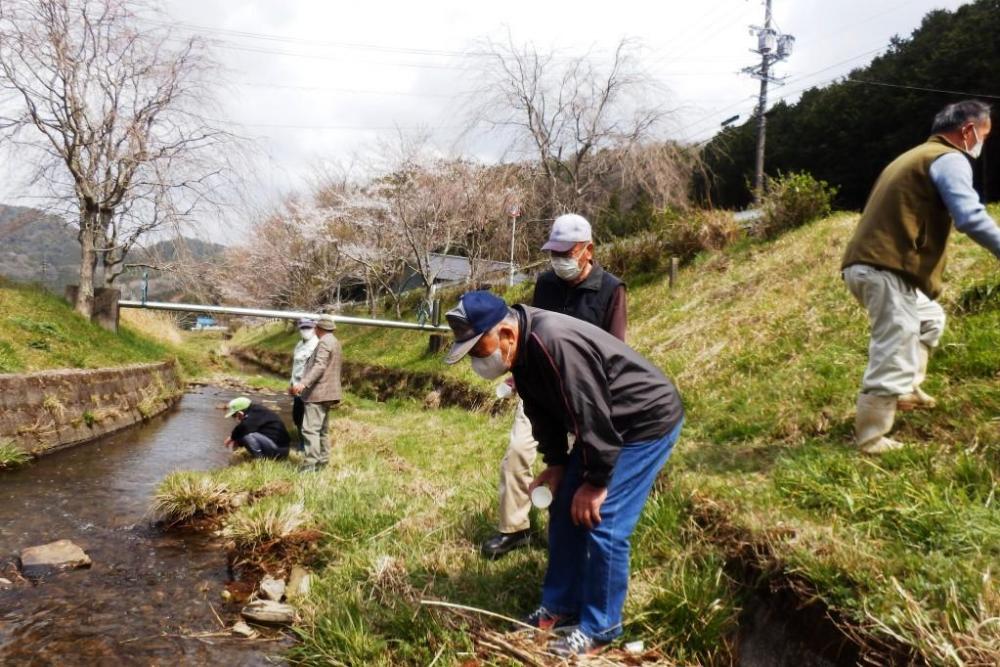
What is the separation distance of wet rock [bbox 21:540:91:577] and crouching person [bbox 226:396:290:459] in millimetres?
2755

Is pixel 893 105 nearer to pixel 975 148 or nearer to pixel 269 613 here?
pixel 975 148

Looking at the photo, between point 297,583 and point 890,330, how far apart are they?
396 cm

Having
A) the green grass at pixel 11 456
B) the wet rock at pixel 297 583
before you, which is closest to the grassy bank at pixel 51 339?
the green grass at pixel 11 456

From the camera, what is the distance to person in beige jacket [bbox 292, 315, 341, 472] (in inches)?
282

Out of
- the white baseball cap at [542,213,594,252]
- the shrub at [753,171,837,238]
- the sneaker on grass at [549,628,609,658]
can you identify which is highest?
the shrub at [753,171,837,238]

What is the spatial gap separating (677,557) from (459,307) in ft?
6.16

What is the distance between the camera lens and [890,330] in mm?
3553

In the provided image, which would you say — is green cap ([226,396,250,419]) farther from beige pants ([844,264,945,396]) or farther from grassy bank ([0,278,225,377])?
beige pants ([844,264,945,396])

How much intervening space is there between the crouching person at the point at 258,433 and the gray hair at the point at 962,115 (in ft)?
22.8

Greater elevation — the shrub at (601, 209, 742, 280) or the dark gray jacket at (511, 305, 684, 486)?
the shrub at (601, 209, 742, 280)

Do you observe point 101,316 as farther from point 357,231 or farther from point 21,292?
point 357,231

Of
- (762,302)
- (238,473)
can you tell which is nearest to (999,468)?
(762,302)

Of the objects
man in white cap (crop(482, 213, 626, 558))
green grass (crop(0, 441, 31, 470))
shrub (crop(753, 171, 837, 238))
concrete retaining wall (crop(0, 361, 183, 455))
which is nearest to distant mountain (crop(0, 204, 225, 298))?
concrete retaining wall (crop(0, 361, 183, 455))

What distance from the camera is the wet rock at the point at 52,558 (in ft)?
14.3
